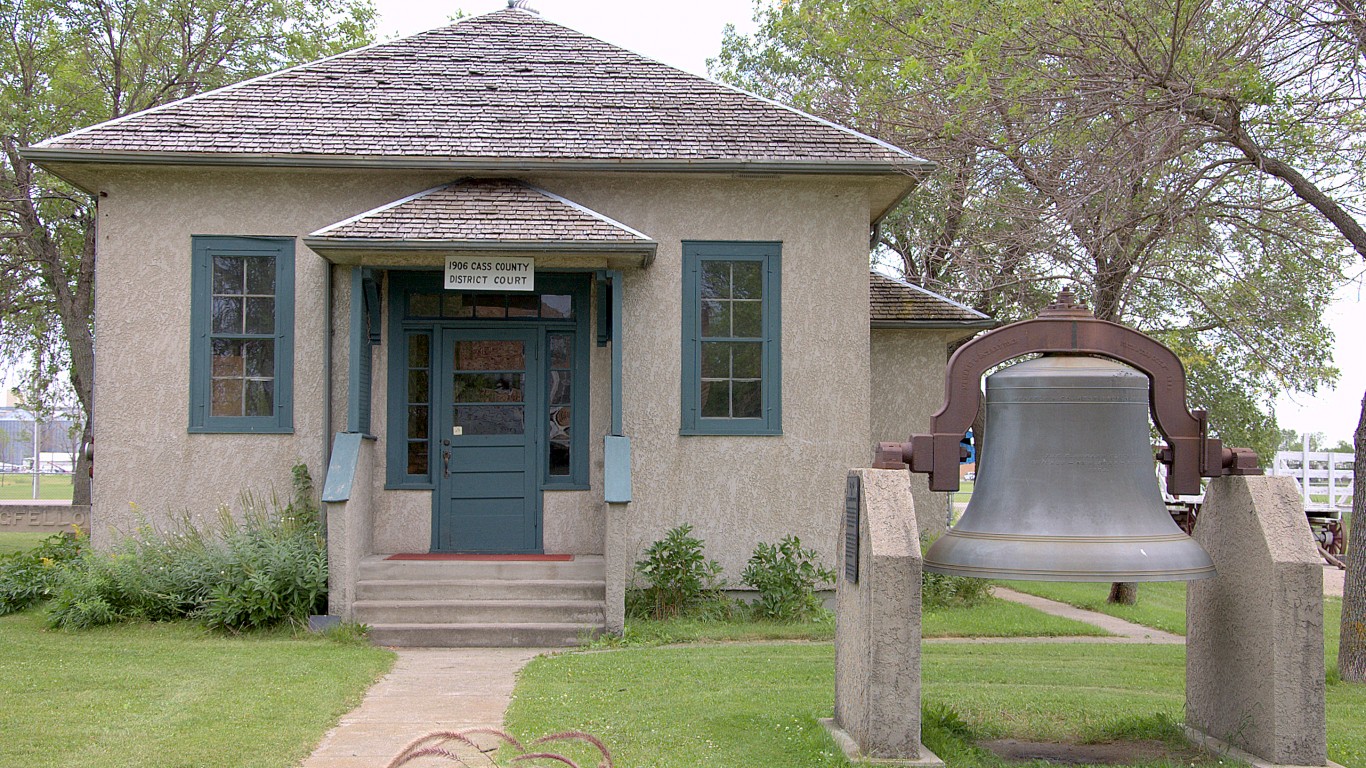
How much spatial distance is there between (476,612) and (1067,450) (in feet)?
20.6

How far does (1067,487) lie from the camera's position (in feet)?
17.5

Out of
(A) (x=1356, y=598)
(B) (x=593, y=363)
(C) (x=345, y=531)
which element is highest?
(B) (x=593, y=363)

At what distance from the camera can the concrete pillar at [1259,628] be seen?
541cm

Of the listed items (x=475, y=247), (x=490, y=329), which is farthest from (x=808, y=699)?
(x=490, y=329)

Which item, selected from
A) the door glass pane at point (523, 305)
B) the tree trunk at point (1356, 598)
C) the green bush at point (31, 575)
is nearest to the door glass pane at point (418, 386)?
the door glass pane at point (523, 305)

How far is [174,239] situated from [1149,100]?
870 cm

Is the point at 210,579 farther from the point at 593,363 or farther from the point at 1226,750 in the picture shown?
the point at 1226,750

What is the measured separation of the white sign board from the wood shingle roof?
1.19 metres

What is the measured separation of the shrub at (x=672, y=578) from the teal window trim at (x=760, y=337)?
3.66 ft

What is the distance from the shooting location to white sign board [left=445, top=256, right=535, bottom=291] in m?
10.7

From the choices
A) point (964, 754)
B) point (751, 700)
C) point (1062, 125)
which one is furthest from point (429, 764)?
point (1062, 125)

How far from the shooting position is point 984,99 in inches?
394

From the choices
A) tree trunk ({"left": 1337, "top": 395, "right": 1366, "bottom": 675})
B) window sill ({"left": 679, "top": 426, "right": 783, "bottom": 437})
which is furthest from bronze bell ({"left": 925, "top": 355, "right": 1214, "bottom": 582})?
window sill ({"left": 679, "top": 426, "right": 783, "bottom": 437})

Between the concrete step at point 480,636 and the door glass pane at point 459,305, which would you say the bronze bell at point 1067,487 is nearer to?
the concrete step at point 480,636
